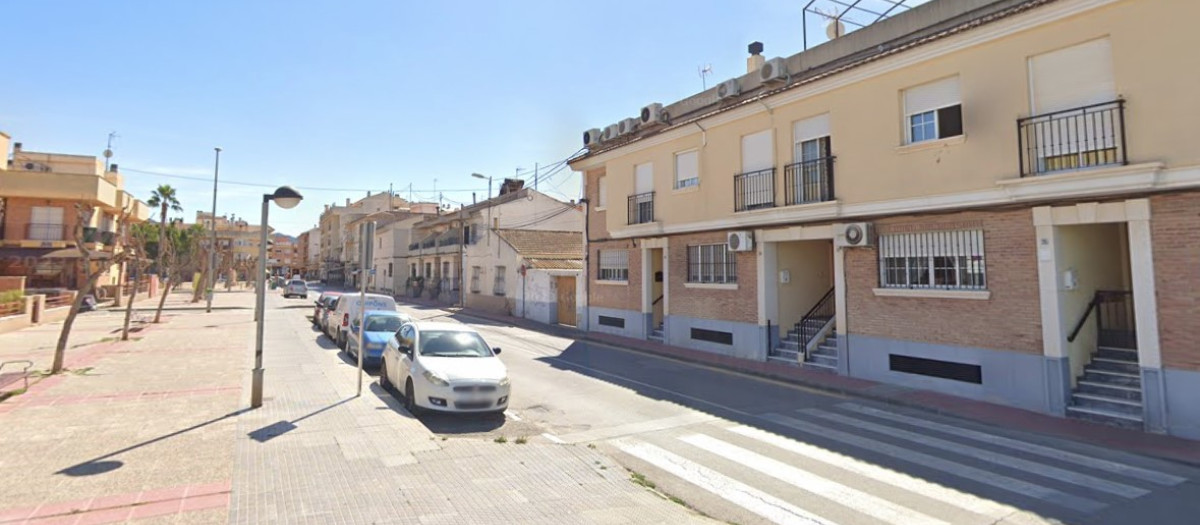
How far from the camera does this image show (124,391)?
929 cm

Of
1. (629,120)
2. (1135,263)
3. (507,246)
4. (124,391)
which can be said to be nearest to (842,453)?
(1135,263)

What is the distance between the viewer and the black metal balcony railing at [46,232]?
30234mm

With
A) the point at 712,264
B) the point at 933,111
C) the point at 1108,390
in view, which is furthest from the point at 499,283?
the point at 1108,390

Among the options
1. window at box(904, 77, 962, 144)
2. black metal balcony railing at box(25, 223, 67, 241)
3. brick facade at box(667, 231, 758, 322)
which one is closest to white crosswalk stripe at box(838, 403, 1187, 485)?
window at box(904, 77, 962, 144)

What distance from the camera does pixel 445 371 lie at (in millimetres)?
8578

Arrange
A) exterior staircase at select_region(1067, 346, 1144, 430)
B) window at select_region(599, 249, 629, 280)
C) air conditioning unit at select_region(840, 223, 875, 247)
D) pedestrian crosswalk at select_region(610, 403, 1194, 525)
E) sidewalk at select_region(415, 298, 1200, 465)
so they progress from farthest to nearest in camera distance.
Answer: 1. window at select_region(599, 249, 629, 280)
2. air conditioning unit at select_region(840, 223, 875, 247)
3. exterior staircase at select_region(1067, 346, 1144, 430)
4. sidewalk at select_region(415, 298, 1200, 465)
5. pedestrian crosswalk at select_region(610, 403, 1194, 525)

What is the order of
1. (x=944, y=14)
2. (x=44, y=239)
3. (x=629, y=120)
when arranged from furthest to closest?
1. (x=44, y=239)
2. (x=629, y=120)
3. (x=944, y=14)

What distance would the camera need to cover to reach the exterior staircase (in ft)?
27.9

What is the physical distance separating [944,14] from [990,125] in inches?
209

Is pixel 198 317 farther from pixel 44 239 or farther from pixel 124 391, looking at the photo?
pixel 124 391

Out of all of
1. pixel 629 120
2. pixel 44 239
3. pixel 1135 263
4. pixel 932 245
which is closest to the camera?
pixel 1135 263

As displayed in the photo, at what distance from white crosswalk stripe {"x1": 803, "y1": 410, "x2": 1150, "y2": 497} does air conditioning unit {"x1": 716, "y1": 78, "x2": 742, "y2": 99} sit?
35.0ft

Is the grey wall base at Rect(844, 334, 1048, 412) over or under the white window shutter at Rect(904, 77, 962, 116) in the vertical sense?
under

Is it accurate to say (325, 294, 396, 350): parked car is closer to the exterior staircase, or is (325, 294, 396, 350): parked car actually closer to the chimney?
the chimney
